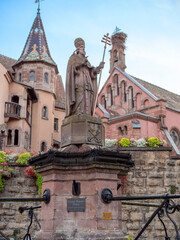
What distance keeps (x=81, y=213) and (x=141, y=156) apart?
28.7ft

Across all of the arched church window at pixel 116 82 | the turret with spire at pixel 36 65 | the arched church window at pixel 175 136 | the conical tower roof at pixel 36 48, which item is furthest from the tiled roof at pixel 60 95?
the arched church window at pixel 175 136

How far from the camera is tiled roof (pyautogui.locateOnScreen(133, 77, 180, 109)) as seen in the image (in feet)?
118

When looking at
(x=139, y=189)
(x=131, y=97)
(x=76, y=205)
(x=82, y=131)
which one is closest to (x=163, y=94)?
(x=131, y=97)

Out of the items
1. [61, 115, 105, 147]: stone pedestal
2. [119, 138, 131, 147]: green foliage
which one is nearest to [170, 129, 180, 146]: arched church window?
[119, 138, 131, 147]: green foliage

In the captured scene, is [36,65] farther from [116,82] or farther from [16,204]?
[16,204]

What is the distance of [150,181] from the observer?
14.9 meters

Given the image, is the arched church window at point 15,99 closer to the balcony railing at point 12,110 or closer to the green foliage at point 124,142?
the balcony railing at point 12,110

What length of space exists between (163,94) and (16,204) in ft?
94.2

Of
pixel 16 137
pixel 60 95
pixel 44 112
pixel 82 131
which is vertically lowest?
pixel 82 131

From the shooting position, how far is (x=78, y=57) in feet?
28.4

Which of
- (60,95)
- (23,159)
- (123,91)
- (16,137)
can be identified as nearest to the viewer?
(23,159)

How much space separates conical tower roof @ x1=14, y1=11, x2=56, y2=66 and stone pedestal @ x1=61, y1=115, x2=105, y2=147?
28.5 meters

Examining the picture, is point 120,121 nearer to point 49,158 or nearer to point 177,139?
point 177,139

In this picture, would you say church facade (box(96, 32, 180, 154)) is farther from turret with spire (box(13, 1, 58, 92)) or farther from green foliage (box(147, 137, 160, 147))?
green foliage (box(147, 137, 160, 147))
